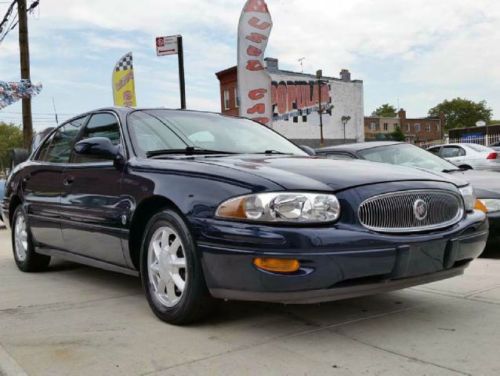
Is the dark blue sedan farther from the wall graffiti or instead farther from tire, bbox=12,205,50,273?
the wall graffiti

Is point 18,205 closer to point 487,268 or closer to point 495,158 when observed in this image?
point 487,268

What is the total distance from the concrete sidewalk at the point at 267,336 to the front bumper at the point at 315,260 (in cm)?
29

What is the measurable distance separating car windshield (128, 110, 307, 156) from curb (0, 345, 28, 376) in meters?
1.58

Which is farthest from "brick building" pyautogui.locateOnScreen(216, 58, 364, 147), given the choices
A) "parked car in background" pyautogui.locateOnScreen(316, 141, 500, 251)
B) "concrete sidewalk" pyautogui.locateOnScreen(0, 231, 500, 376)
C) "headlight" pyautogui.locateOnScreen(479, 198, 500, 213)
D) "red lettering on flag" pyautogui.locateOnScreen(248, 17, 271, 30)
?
"concrete sidewalk" pyautogui.locateOnScreen(0, 231, 500, 376)

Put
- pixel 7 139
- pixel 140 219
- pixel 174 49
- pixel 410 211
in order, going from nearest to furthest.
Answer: pixel 410 211, pixel 140 219, pixel 174 49, pixel 7 139

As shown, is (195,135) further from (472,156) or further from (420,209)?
(472,156)

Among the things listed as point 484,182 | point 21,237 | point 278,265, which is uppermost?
point 484,182

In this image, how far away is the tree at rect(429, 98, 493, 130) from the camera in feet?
310

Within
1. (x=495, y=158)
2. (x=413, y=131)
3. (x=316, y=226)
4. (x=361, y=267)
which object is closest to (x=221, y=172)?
Answer: (x=316, y=226)

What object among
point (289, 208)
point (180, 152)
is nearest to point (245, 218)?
point (289, 208)

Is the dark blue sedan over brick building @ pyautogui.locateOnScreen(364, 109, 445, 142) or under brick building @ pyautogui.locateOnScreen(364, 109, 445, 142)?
under

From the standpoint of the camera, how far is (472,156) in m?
14.4

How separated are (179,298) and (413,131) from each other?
85.7 m

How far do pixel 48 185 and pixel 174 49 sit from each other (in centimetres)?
740
